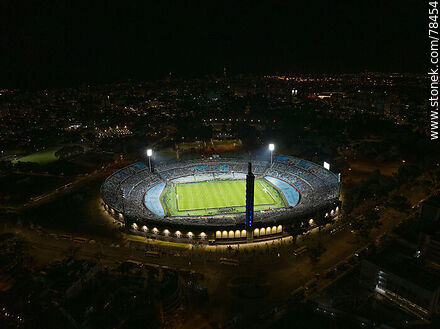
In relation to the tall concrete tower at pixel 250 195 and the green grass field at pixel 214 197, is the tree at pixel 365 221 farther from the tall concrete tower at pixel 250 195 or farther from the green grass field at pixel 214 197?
the tall concrete tower at pixel 250 195

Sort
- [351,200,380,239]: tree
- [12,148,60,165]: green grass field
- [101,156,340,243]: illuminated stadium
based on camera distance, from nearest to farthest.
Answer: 1. [351,200,380,239]: tree
2. [101,156,340,243]: illuminated stadium
3. [12,148,60,165]: green grass field

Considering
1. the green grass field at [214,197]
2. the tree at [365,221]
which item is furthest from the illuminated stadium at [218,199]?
the tree at [365,221]

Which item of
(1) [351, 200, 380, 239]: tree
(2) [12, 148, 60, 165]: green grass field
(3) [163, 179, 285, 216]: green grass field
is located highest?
(2) [12, 148, 60, 165]: green grass field

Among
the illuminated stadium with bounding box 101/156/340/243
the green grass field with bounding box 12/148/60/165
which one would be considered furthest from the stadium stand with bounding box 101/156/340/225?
the green grass field with bounding box 12/148/60/165

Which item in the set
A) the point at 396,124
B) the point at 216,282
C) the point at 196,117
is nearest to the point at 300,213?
the point at 216,282

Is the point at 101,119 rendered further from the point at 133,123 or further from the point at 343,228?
the point at 343,228

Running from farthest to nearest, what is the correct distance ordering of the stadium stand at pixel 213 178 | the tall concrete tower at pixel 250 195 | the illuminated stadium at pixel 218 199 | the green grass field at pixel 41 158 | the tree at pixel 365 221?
1. the green grass field at pixel 41 158
2. the stadium stand at pixel 213 178
3. the illuminated stadium at pixel 218 199
4. the tree at pixel 365 221
5. the tall concrete tower at pixel 250 195

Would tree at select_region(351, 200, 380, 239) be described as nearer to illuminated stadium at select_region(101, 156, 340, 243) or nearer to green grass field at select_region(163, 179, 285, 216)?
illuminated stadium at select_region(101, 156, 340, 243)

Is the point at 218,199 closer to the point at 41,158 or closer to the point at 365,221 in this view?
the point at 365,221
